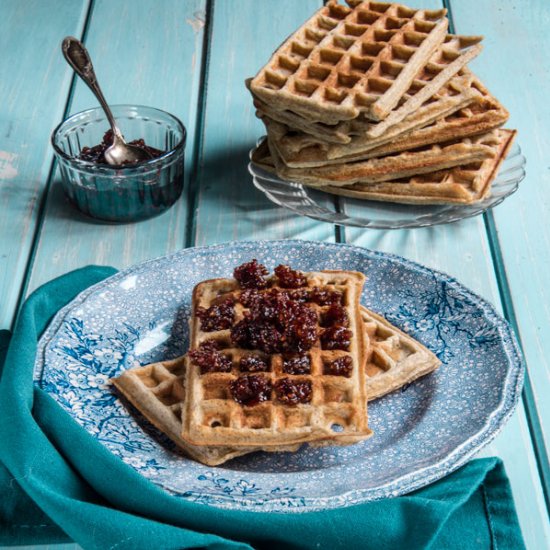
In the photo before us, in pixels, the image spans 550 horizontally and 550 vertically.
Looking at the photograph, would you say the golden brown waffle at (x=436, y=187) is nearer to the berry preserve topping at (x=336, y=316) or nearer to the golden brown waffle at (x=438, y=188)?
the golden brown waffle at (x=438, y=188)

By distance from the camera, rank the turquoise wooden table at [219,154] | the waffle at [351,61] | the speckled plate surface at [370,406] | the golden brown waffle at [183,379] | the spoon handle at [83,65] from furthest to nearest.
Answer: the spoon handle at [83,65]
the waffle at [351,61]
the turquoise wooden table at [219,154]
the golden brown waffle at [183,379]
the speckled plate surface at [370,406]

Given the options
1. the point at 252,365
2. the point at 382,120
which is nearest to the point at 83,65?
the point at 382,120

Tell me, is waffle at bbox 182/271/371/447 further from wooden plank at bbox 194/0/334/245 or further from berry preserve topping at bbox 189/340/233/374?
wooden plank at bbox 194/0/334/245

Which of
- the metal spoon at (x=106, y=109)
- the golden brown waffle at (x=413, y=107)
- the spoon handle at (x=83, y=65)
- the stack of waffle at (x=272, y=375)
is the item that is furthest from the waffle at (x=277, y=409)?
the spoon handle at (x=83, y=65)

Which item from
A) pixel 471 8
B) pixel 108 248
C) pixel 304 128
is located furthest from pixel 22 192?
pixel 471 8

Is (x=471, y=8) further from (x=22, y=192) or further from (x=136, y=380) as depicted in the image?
(x=136, y=380)

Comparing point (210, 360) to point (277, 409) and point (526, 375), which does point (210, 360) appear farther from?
point (526, 375)
